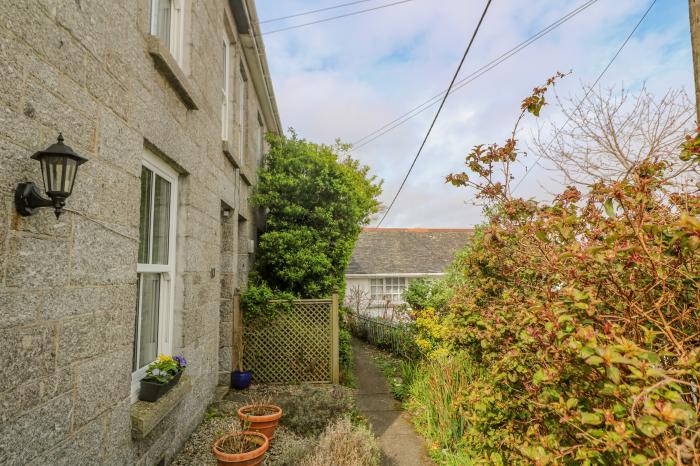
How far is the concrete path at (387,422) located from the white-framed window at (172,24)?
513cm

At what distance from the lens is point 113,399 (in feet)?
8.91

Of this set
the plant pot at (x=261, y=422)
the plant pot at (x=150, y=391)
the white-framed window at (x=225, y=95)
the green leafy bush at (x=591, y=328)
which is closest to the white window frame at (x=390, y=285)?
the white-framed window at (x=225, y=95)

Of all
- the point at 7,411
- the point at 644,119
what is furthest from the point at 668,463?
the point at 644,119

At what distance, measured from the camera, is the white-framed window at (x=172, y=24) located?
3.96 meters

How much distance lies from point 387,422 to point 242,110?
6172 mm

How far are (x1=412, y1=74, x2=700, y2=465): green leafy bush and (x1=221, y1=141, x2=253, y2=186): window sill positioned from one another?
3.54 meters

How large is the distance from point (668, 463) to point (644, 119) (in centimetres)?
901

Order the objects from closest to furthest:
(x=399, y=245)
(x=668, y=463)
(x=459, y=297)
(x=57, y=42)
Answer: (x=668, y=463) → (x=57, y=42) → (x=459, y=297) → (x=399, y=245)

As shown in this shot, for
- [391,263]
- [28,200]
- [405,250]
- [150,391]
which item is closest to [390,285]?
[391,263]

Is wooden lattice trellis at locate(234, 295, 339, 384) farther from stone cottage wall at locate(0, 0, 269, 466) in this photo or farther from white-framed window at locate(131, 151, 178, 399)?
white-framed window at locate(131, 151, 178, 399)

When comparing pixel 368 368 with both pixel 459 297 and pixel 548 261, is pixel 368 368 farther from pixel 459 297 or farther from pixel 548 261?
pixel 548 261

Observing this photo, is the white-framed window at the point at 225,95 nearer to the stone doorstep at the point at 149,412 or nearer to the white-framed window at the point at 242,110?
the white-framed window at the point at 242,110

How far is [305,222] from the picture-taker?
847 centimetres

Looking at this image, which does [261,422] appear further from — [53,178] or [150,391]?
[53,178]
